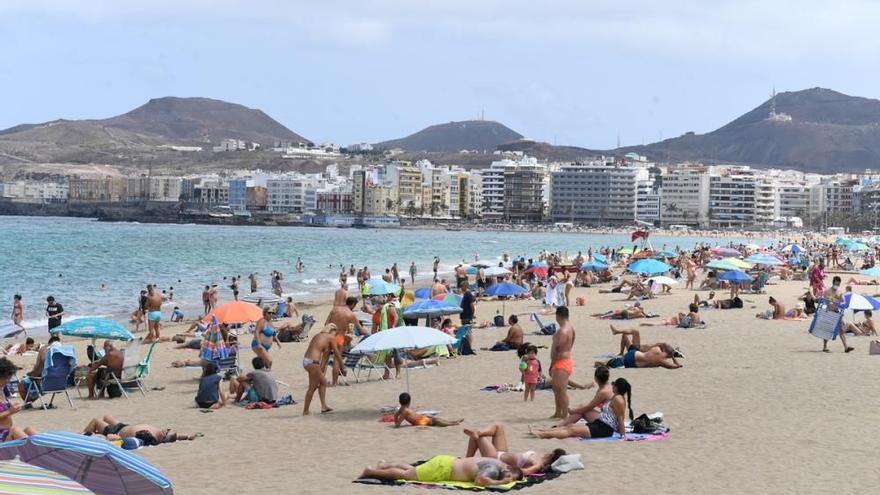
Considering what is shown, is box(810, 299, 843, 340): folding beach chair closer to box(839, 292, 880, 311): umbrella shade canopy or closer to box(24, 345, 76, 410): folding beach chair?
box(839, 292, 880, 311): umbrella shade canopy

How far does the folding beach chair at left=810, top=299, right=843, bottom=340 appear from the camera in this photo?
1375cm

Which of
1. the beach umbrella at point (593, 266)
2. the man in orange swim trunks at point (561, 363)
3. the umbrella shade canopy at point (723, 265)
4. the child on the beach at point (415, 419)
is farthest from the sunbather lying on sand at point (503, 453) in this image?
the beach umbrella at point (593, 266)

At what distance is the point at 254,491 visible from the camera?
7125mm

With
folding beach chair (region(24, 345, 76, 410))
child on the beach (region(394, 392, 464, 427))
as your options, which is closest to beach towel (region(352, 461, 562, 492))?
child on the beach (region(394, 392, 464, 427))

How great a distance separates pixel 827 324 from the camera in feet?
45.4

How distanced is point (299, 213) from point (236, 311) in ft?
485

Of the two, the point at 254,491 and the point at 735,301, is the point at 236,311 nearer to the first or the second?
the point at 254,491

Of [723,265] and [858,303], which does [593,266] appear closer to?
[723,265]

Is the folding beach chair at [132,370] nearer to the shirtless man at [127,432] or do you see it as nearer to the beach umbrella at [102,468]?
the shirtless man at [127,432]

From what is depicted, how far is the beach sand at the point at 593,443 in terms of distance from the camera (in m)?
7.40

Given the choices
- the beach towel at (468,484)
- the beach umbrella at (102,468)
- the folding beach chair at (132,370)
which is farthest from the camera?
the folding beach chair at (132,370)

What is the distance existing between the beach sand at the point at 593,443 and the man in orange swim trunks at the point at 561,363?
0.24 meters

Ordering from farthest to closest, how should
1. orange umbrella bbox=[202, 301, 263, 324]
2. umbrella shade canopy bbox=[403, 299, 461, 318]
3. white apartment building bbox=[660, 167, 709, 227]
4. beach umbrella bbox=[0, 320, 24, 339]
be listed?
white apartment building bbox=[660, 167, 709, 227] → beach umbrella bbox=[0, 320, 24, 339] → umbrella shade canopy bbox=[403, 299, 461, 318] → orange umbrella bbox=[202, 301, 263, 324]

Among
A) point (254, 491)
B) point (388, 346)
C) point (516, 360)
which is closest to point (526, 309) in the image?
point (516, 360)
